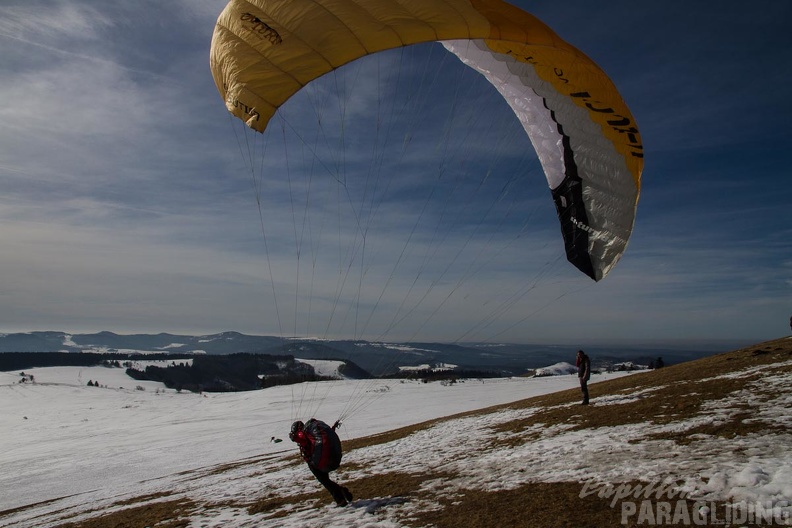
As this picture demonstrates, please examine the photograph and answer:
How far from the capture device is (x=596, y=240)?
1049 centimetres

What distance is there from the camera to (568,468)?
753 centimetres

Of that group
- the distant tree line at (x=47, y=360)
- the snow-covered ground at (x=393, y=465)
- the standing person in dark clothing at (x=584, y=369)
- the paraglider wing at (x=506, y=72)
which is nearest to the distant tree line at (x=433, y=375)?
the snow-covered ground at (x=393, y=465)

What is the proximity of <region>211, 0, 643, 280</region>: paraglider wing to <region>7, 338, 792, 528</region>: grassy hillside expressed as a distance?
3736 mm

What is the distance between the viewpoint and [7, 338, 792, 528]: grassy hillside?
5.86 meters

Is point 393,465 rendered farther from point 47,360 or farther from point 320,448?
point 47,360

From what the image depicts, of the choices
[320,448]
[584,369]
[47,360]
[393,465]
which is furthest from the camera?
[47,360]

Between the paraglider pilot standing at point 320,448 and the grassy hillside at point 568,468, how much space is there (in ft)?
3.06

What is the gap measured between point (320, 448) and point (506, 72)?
29.8ft

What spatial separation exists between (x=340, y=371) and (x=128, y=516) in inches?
7270

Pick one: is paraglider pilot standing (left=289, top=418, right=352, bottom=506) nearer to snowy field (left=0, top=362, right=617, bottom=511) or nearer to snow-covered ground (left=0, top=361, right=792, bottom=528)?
snow-covered ground (left=0, top=361, right=792, bottom=528)

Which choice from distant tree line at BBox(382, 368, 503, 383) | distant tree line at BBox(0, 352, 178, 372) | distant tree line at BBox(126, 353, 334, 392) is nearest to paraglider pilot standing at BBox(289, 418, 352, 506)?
distant tree line at BBox(382, 368, 503, 383)

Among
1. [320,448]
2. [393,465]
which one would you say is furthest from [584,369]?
[320,448]

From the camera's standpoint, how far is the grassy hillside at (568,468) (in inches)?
231

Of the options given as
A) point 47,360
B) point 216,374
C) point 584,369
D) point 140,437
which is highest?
point 47,360
